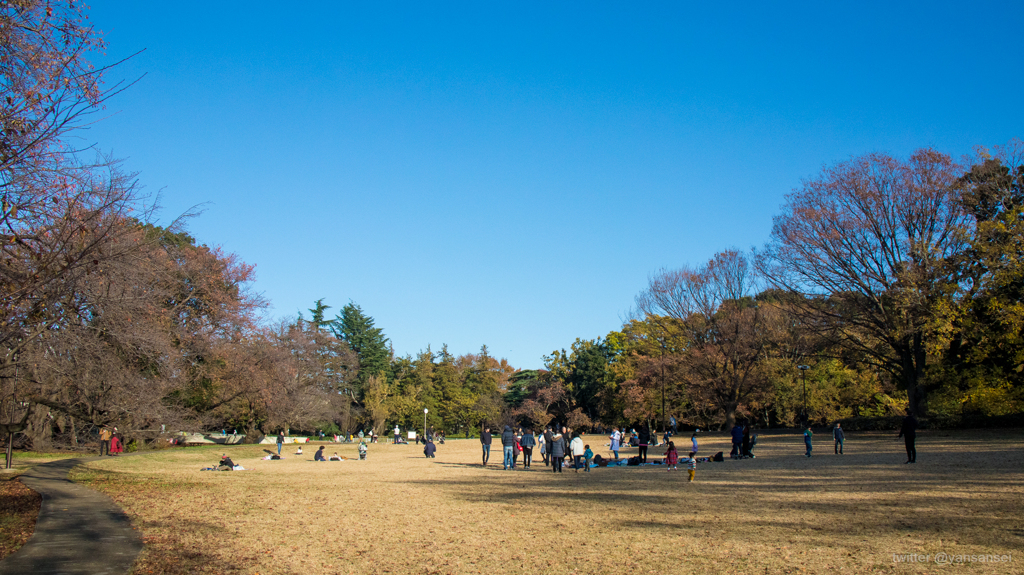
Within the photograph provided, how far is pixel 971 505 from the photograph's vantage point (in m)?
10.7

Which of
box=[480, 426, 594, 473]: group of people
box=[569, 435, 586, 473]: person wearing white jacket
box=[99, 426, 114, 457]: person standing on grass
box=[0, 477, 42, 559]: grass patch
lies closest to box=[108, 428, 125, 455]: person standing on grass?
box=[99, 426, 114, 457]: person standing on grass

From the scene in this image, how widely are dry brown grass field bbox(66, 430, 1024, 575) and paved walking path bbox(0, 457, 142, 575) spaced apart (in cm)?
31

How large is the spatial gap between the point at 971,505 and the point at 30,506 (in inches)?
643

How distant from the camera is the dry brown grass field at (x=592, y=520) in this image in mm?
7652

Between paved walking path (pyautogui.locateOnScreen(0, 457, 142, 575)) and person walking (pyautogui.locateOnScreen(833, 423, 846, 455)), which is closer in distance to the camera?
paved walking path (pyautogui.locateOnScreen(0, 457, 142, 575))

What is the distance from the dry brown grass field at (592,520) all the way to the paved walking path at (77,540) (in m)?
0.31

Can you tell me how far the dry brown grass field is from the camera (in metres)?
7.65

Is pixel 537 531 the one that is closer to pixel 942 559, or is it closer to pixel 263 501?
pixel 942 559

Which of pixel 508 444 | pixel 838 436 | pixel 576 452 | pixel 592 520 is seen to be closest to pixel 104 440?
pixel 508 444

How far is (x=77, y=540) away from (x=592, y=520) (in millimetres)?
7438

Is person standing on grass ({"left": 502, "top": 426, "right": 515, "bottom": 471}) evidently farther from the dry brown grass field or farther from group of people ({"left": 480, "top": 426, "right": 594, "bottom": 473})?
the dry brown grass field

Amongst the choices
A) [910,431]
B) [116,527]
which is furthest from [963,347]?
[116,527]

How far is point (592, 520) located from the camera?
10.7 m

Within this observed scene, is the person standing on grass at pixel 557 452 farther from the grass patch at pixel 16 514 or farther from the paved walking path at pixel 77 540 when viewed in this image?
the grass patch at pixel 16 514
